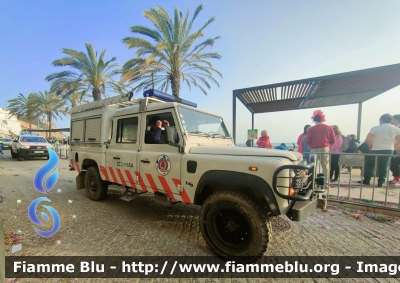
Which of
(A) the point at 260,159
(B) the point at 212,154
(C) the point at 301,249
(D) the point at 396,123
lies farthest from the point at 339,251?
(D) the point at 396,123

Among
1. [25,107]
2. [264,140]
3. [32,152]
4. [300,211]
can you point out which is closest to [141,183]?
[300,211]

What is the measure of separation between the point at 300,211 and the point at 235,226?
2.59 feet

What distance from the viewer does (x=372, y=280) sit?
216 cm

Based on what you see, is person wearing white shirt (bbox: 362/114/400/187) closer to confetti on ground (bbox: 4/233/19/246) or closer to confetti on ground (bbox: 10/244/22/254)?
confetti on ground (bbox: 10/244/22/254)

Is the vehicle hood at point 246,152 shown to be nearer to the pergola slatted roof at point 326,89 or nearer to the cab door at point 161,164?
the cab door at point 161,164

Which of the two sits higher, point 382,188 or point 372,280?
point 382,188

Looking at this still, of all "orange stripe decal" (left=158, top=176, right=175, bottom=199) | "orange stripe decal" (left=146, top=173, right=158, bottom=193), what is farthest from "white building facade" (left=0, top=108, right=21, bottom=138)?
"orange stripe decal" (left=158, top=176, right=175, bottom=199)

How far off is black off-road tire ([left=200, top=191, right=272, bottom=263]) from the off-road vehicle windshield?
1195mm

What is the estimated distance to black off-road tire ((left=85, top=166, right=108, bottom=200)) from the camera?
459 centimetres

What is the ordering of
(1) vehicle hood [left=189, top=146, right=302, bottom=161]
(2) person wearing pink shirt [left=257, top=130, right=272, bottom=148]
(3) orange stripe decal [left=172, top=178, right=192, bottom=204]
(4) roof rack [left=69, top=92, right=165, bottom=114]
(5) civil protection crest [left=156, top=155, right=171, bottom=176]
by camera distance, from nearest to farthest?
(1) vehicle hood [left=189, top=146, right=302, bottom=161] → (3) orange stripe decal [left=172, top=178, right=192, bottom=204] → (5) civil protection crest [left=156, top=155, right=171, bottom=176] → (4) roof rack [left=69, top=92, right=165, bottom=114] → (2) person wearing pink shirt [left=257, top=130, right=272, bottom=148]

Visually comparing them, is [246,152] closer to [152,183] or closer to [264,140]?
[152,183]

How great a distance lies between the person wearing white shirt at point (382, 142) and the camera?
4945mm

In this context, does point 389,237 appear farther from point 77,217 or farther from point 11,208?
point 11,208

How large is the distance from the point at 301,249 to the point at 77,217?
3937mm
